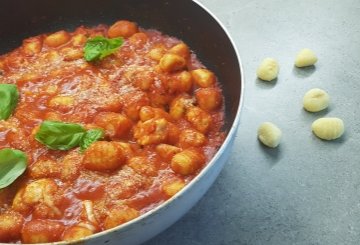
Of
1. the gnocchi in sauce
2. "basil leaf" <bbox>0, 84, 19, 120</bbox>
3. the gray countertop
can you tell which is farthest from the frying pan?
"basil leaf" <bbox>0, 84, 19, 120</bbox>

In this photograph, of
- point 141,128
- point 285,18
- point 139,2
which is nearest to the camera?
point 141,128

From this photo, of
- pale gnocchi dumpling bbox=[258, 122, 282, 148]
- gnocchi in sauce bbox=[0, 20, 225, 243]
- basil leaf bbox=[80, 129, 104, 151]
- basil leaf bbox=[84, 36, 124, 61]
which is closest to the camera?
gnocchi in sauce bbox=[0, 20, 225, 243]

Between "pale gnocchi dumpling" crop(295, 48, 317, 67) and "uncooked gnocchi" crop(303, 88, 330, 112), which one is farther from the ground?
"pale gnocchi dumpling" crop(295, 48, 317, 67)

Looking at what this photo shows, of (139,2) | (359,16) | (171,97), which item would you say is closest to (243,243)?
(171,97)

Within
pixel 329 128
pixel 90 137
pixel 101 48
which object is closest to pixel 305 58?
pixel 329 128

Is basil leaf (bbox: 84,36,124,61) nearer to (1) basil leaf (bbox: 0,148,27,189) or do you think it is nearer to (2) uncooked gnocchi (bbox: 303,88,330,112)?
(1) basil leaf (bbox: 0,148,27,189)

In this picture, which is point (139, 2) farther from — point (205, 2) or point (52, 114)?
point (52, 114)

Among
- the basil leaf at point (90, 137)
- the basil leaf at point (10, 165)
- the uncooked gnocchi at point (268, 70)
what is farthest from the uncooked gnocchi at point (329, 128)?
the basil leaf at point (10, 165)

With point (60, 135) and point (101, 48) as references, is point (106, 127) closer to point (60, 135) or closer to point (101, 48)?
point (60, 135)
